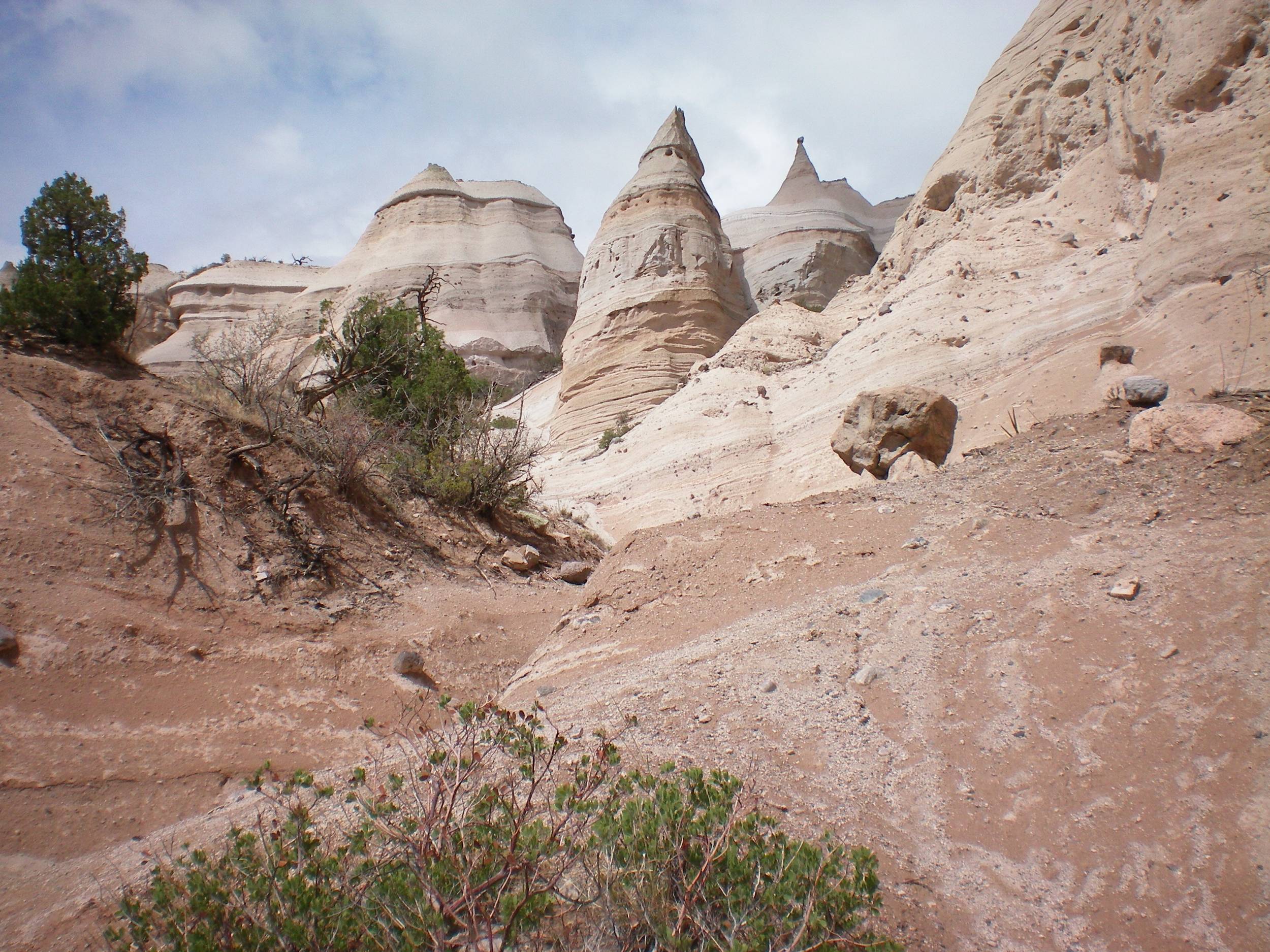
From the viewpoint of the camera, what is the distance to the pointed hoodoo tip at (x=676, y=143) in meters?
23.5

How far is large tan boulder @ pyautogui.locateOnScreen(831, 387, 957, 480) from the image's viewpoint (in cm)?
827

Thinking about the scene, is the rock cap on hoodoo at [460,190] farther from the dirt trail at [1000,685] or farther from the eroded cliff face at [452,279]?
the dirt trail at [1000,685]

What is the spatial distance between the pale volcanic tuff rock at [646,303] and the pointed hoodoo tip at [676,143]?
292mm

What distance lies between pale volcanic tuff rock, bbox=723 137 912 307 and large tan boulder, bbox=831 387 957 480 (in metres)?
14.8

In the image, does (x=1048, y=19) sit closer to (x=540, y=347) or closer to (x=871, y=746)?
(x=871, y=746)

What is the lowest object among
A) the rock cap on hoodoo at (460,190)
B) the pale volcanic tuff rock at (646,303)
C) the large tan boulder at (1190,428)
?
the large tan boulder at (1190,428)

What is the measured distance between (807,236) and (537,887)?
27762mm

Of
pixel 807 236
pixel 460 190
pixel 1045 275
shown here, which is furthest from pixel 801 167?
pixel 1045 275

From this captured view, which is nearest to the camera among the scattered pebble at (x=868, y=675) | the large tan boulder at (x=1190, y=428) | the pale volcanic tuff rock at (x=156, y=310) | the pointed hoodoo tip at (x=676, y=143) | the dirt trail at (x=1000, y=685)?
the dirt trail at (x=1000, y=685)

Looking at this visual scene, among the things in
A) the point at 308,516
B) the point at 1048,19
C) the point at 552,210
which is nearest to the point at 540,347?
the point at 552,210

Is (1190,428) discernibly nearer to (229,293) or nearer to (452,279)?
(452,279)

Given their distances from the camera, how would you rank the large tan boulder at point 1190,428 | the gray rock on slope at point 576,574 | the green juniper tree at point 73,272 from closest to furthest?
the large tan boulder at point 1190,428 → the green juniper tree at point 73,272 → the gray rock on slope at point 576,574

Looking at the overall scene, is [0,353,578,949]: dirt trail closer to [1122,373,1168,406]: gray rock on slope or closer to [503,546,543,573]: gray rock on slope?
[503,546,543,573]: gray rock on slope

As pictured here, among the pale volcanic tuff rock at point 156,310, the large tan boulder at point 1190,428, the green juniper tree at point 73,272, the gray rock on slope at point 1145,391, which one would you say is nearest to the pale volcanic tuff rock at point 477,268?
the pale volcanic tuff rock at point 156,310
